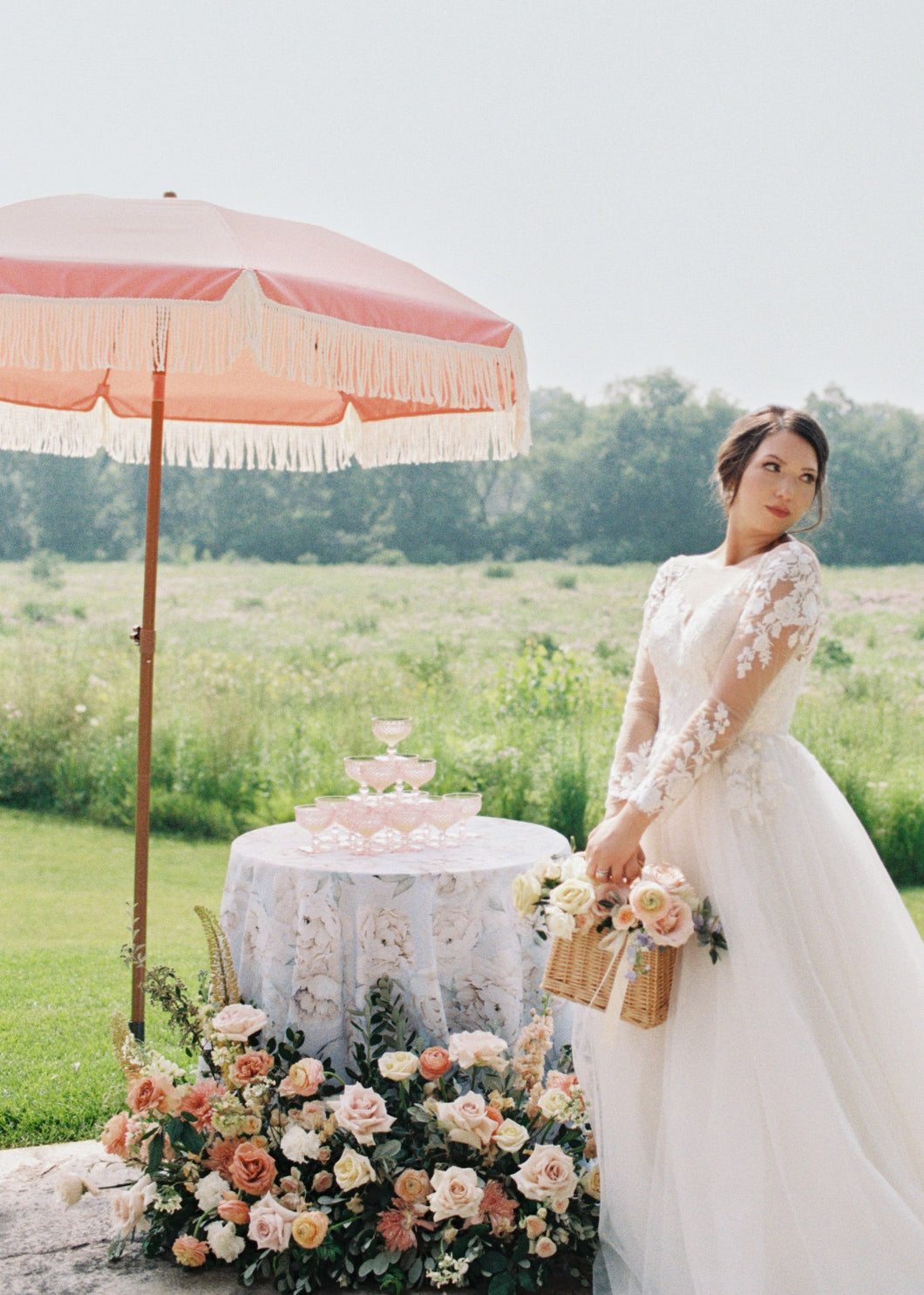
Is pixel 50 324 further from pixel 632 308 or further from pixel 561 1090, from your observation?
pixel 632 308

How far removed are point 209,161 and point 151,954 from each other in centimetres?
1062

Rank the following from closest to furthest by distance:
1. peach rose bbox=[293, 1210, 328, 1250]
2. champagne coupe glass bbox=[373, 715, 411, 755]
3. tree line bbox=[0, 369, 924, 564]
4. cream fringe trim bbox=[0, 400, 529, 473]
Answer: peach rose bbox=[293, 1210, 328, 1250] → champagne coupe glass bbox=[373, 715, 411, 755] → cream fringe trim bbox=[0, 400, 529, 473] → tree line bbox=[0, 369, 924, 564]

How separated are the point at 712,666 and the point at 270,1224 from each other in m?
1.51

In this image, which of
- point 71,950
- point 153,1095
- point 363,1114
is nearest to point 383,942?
point 363,1114

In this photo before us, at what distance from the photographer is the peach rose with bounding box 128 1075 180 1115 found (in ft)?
8.42

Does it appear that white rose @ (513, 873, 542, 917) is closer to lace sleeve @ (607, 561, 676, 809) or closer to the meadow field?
lace sleeve @ (607, 561, 676, 809)

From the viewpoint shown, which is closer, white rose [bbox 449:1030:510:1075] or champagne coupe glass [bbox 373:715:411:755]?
white rose [bbox 449:1030:510:1075]

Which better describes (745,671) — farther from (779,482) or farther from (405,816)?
(405,816)

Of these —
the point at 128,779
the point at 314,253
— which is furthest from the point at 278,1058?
the point at 128,779

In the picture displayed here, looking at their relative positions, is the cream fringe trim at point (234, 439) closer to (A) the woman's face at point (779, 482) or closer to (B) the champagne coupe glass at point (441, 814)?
(B) the champagne coupe glass at point (441, 814)

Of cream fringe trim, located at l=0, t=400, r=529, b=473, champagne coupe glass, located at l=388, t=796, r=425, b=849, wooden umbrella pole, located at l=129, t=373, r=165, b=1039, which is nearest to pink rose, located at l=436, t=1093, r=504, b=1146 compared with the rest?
champagne coupe glass, located at l=388, t=796, r=425, b=849

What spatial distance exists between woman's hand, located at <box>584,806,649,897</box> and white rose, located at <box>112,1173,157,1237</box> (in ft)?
4.06

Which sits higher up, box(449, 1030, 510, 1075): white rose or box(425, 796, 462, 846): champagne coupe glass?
box(425, 796, 462, 846): champagne coupe glass

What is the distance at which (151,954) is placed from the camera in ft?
16.9
